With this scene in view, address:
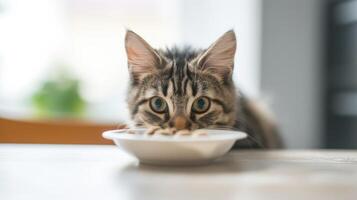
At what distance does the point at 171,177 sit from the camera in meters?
0.74

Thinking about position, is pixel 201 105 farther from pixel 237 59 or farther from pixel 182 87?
pixel 237 59

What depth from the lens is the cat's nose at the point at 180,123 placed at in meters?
0.90

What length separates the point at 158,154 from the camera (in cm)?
79

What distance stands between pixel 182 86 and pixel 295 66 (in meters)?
2.24

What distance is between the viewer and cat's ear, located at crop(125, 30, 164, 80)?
97 cm

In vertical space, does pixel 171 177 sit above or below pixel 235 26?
below

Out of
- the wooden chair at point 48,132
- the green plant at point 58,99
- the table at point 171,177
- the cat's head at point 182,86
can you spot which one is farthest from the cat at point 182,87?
the green plant at point 58,99

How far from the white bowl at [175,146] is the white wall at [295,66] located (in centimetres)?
221

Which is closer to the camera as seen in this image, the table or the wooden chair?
the table

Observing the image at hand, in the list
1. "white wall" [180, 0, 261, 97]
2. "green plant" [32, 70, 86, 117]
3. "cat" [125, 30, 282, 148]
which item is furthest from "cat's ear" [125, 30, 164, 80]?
"green plant" [32, 70, 86, 117]

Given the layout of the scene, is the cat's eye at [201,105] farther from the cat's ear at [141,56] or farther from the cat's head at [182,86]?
the cat's ear at [141,56]

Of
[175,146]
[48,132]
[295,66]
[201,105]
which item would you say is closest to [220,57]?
[201,105]

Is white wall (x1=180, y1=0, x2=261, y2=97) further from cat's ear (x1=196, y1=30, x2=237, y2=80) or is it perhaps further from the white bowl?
the white bowl

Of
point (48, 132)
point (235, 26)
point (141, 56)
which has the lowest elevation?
point (48, 132)
